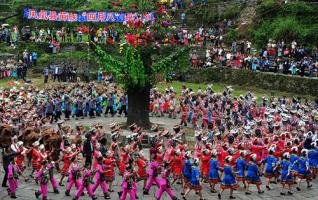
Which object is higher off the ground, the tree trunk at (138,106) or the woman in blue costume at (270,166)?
the tree trunk at (138,106)

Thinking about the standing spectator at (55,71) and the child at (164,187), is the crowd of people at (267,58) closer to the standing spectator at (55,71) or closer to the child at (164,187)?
the standing spectator at (55,71)

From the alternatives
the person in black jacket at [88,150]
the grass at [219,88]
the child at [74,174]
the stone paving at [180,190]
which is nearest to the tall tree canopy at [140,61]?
the person in black jacket at [88,150]

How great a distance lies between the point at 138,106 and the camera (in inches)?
899

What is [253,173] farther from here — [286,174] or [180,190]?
[180,190]

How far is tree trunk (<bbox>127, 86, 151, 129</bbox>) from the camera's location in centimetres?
2272

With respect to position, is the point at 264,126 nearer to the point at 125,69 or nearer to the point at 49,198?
the point at 125,69

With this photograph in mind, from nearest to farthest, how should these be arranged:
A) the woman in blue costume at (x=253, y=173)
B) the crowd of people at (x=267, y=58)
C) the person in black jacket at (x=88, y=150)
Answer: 1. the woman in blue costume at (x=253, y=173)
2. the person in black jacket at (x=88, y=150)
3. the crowd of people at (x=267, y=58)

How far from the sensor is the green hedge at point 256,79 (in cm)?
3225

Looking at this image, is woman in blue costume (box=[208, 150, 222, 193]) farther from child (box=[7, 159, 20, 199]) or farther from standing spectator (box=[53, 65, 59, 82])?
standing spectator (box=[53, 65, 59, 82])

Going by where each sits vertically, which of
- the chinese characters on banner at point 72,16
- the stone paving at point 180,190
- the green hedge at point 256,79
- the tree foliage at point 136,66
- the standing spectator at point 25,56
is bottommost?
the stone paving at point 180,190

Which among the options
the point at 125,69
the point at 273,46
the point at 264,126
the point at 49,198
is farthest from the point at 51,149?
the point at 273,46

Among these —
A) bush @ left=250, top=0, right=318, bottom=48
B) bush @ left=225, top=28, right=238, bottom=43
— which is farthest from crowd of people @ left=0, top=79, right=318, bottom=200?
bush @ left=225, top=28, right=238, bottom=43

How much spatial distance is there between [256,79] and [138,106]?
45.6 ft

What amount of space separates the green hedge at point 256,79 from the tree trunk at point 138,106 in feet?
→ 44.0
